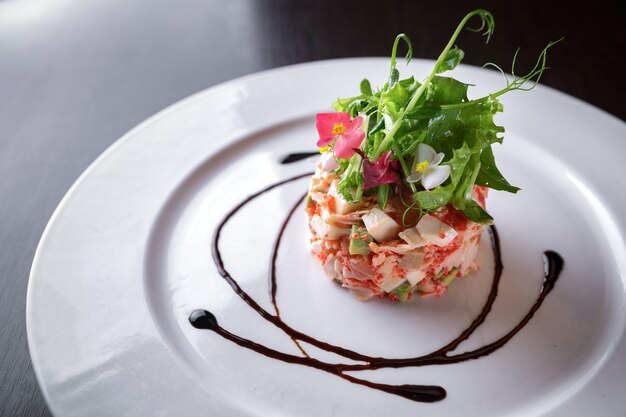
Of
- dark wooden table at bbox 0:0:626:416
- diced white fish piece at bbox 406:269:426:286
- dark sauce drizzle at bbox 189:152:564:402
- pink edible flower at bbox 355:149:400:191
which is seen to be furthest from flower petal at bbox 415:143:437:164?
dark wooden table at bbox 0:0:626:416

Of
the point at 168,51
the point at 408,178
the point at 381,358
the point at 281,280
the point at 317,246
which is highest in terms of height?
the point at 168,51

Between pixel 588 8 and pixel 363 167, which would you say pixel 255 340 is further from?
pixel 588 8

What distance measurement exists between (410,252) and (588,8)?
2703 mm

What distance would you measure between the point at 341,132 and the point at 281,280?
74cm

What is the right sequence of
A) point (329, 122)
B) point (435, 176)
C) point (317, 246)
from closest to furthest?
point (435, 176)
point (329, 122)
point (317, 246)

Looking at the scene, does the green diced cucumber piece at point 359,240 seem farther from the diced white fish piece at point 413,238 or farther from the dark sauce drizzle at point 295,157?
the dark sauce drizzle at point 295,157

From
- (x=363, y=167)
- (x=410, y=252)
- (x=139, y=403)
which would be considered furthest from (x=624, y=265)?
(x=139, y=403)

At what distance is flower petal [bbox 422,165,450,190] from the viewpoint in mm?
2072

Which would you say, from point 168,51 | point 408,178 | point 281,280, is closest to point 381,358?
point 281,280

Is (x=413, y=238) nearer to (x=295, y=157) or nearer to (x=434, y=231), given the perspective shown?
(x=434, y=231)

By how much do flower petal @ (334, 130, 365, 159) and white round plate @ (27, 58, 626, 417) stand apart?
2.12 feet

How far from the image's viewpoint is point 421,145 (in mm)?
2141

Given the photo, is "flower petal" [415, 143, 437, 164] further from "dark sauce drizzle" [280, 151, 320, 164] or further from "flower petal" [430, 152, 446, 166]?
"dark sauce drizzle" [280, 151, 320, 164]

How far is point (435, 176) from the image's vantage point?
2.09 meters
